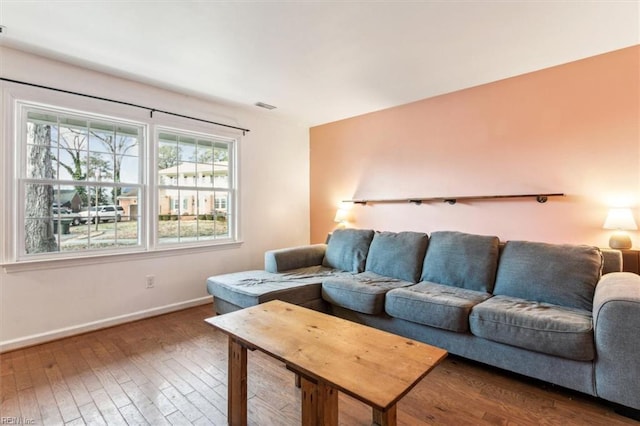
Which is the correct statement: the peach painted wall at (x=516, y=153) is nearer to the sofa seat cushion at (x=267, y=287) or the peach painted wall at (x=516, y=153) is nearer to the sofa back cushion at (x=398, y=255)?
the sofa back cushion at (x=398, y=255)

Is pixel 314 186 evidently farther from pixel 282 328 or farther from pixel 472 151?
pixel 282 328

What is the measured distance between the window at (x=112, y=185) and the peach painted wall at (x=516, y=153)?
194cm

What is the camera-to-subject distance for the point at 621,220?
7.67ft

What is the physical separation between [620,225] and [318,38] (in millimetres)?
2645

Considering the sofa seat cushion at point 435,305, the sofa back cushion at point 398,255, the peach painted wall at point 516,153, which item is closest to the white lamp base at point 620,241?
the peach painted wall at point 516,153

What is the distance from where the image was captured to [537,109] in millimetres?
2846

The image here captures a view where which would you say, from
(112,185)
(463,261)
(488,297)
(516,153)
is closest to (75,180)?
(112,185)

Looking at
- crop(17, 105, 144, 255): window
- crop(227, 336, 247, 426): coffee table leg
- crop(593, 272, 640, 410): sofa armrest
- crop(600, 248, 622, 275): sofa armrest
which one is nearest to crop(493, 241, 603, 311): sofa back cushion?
crop(600, 248, 622, 275): sofa armrest

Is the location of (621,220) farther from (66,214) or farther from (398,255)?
(66,214)

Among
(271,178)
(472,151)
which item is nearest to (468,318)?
(472,151)

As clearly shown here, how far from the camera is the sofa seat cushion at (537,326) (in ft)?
5.72

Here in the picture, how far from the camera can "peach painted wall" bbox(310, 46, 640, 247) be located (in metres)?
2.51

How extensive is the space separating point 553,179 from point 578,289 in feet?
3.59

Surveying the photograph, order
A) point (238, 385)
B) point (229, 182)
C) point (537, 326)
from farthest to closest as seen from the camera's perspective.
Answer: point (229, 182) < point (537, 326) < point (238, 385)
